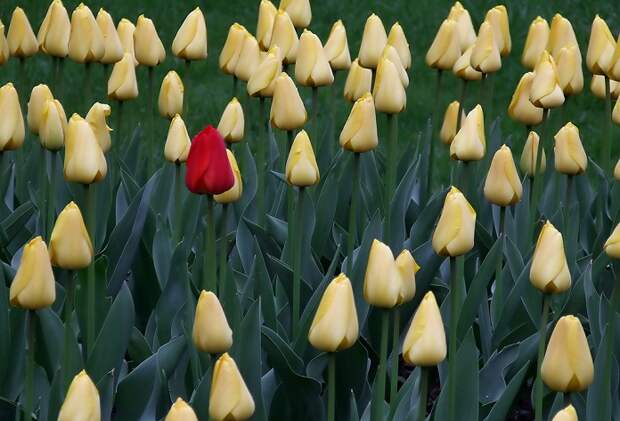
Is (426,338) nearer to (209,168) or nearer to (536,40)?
(209,168)

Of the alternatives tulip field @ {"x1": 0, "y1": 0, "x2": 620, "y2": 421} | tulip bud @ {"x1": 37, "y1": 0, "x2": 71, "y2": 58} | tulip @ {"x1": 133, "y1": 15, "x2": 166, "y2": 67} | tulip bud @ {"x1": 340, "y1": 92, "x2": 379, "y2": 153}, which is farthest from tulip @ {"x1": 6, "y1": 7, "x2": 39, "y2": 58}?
tulip bud @ {"x1": 340, "y1": 92, "x2": 379, "y2": 153}

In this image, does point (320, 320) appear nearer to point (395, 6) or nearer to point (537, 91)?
point (537, 91)

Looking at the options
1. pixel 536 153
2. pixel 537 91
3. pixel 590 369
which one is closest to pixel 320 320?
pixel 590 369

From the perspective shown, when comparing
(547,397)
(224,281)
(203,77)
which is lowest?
(203,77)

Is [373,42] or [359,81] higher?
[373,42]

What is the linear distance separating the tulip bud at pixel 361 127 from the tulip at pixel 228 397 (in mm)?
959

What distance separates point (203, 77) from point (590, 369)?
466cm

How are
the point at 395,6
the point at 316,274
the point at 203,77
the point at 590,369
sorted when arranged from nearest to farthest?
the point at 590,369, the point at 316,274, the point at 203,77, the point at 395,6

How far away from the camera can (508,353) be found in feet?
10.0

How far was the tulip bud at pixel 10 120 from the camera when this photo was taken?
2984 mm

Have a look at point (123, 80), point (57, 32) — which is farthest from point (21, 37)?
point (123, 80)

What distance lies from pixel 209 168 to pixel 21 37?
1486 mm

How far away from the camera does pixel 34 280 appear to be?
2252 mm

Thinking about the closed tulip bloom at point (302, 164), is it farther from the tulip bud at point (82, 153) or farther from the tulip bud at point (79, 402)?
the tulip bud at point (79, 402)
